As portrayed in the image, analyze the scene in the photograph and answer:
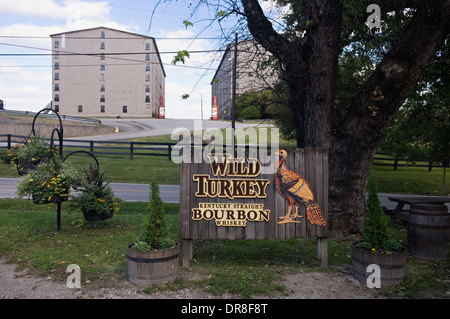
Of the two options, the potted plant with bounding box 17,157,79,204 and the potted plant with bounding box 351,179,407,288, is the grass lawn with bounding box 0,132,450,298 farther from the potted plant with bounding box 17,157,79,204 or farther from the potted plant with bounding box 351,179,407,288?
the potted plant with bounding box 17,157,79,204

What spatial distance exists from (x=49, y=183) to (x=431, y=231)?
7.43m

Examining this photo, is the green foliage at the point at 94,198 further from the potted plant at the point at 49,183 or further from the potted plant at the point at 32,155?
the potted plant at the point at 32,155

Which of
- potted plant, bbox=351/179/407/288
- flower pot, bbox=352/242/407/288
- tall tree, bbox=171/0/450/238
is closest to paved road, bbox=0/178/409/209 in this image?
tall tree, bbox=171/0/450/238

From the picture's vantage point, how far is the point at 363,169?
7258mm

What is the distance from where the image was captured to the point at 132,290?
4906 mm

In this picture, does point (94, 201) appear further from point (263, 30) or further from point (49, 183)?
point (263, 30)

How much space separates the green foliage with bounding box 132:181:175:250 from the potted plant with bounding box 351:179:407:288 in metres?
2.77

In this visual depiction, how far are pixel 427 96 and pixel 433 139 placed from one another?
2.76 metres

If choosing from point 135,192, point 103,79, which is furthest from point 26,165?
point 103,79


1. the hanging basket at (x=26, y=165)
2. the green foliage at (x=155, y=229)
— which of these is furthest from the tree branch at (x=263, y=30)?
the hanging basket at (x=26, y=165)

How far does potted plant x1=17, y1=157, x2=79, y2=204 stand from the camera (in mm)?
7449
